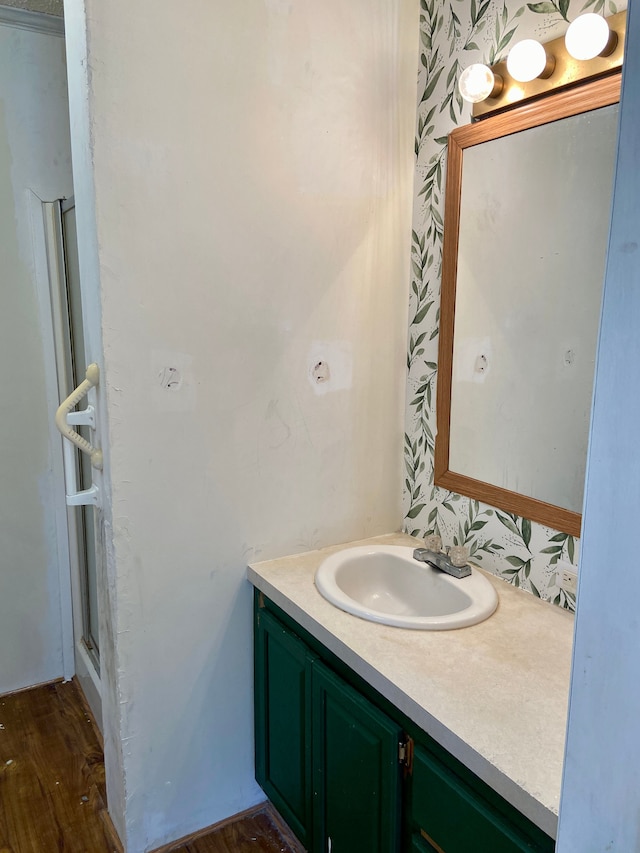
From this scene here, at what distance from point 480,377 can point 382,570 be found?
0.60 meters

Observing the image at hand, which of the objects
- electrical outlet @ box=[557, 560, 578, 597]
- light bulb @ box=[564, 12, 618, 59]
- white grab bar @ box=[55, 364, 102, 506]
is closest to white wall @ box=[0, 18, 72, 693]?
white grab bar @ box=[55, 364, 102, 506]

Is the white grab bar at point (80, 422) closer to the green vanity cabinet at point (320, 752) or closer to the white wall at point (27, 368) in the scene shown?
the green vanity cabinet at point (320, 752)

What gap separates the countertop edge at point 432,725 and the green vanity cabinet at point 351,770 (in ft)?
0.13

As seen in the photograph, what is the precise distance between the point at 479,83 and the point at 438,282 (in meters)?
0.49

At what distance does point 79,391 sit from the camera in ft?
5.07

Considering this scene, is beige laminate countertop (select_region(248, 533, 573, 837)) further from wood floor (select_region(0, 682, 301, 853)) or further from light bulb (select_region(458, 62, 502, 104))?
light bulb (select_region(458, 62, 502, 104))

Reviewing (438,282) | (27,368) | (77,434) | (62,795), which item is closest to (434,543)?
(438,282)

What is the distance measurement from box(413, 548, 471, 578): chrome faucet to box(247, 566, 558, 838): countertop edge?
382mm

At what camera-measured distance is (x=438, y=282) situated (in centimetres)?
172

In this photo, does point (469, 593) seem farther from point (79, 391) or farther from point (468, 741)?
point (79, 391)

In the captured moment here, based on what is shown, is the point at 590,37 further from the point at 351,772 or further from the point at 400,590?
the point at 351,772

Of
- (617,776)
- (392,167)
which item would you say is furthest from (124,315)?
(617,776)

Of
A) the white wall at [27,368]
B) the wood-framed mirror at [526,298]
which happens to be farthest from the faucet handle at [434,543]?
the white wall at [27,368]

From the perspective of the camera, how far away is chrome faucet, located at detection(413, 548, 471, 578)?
1.55m
